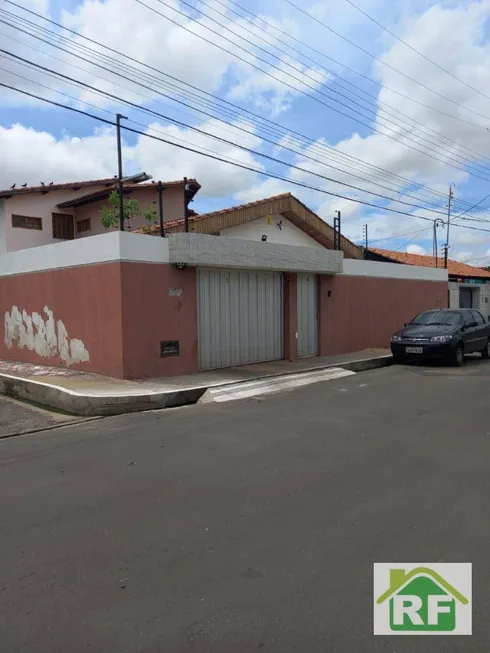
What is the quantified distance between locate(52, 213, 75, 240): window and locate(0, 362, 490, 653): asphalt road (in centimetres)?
1427

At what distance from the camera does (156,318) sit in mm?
10492

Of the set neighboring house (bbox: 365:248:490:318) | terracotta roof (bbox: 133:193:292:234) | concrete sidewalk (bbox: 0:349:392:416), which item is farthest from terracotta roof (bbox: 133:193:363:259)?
neighboring house (bbox: 365:248:490:318)

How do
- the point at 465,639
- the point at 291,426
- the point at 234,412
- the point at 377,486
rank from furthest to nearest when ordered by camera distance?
the point at 234,412 → the point at 291,426 → the point at 377,486 → the point at 465,639

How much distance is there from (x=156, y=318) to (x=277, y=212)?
28.1 feet

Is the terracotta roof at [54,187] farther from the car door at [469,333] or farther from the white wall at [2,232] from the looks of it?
the car door at [469,333]

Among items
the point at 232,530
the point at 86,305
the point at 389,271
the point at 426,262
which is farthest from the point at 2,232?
the point at 426,262

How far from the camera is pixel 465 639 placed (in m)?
2.50

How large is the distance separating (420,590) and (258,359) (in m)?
9.99

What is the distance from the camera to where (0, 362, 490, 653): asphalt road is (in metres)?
2.56

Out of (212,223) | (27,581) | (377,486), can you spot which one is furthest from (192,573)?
(212,223)

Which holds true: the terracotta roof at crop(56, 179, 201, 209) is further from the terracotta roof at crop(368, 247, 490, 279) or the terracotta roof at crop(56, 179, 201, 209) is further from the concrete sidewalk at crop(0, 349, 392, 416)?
the terracotta roof at crop(368, 247, 490, 279)

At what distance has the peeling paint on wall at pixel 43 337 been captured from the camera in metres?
11.2

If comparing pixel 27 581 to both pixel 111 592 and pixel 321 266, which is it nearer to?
pixel 111 592

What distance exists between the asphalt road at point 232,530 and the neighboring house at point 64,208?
13146 millimetres
